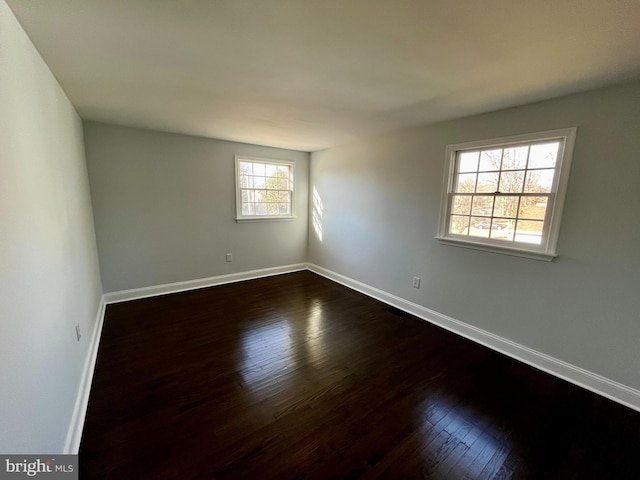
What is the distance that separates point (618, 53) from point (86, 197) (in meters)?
4.58

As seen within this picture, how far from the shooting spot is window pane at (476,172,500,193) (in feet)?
8.67

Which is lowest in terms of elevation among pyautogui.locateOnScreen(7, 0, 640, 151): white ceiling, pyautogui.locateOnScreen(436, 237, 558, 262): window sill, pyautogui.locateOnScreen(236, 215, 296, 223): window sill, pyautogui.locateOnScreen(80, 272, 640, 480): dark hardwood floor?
pyautogui.locateOnScreen(80, 272, 640, 480): dark hardwood floor

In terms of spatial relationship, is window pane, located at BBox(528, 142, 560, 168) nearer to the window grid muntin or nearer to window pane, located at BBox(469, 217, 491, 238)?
the window grid muntin

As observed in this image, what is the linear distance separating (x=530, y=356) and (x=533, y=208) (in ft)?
4.46

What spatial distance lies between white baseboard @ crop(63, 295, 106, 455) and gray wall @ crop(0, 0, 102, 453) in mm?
70

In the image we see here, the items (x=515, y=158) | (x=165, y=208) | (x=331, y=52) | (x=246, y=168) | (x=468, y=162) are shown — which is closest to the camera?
(x=331, y=52)

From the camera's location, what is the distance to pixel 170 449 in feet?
5.02

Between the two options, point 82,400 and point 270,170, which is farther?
point 270,170

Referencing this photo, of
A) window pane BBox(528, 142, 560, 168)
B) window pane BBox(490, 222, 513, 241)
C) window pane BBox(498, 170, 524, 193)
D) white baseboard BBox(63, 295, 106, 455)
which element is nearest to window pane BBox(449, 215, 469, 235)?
window pane BBox(490, 222, 513, 241)

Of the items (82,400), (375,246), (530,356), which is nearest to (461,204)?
(375,246)

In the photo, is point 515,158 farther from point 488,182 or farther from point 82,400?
point 82,400

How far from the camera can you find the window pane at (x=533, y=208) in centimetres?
234

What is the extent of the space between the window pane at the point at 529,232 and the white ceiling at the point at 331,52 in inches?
42.0

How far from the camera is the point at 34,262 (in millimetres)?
1265
